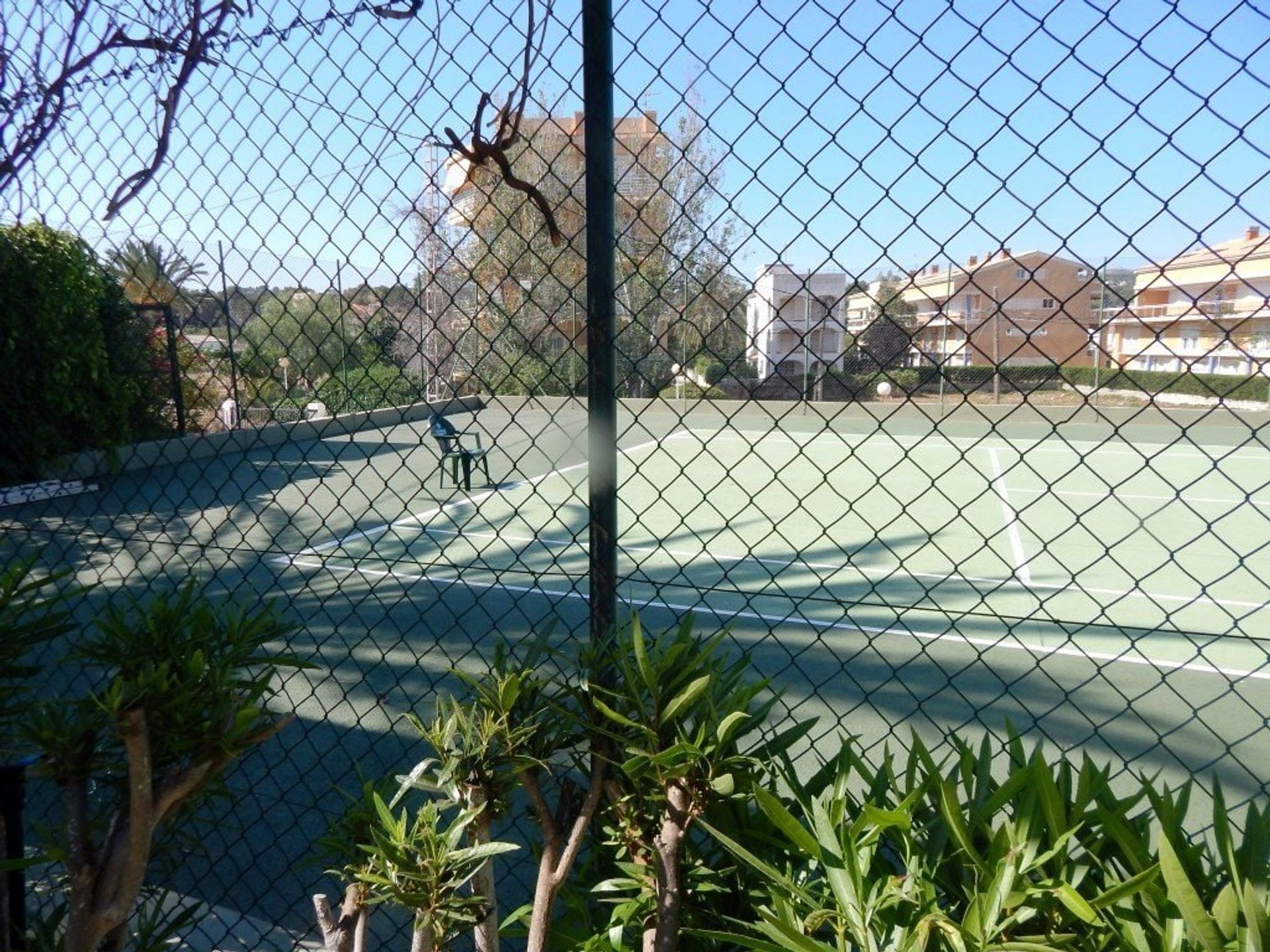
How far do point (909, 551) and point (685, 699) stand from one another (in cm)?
758

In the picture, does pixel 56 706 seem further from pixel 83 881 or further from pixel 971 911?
pixel 971 911

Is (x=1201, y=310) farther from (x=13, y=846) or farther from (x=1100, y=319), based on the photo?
(x=13, y=846)

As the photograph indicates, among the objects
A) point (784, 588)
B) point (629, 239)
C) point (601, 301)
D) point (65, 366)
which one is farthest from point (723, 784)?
point (65, 366)

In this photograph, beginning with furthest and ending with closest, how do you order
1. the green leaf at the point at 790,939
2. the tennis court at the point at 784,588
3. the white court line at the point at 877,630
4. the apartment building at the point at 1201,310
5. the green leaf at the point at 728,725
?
the white court line at the point at 877,630
the tennis court at the point at 784,588
the apartment building at the point at 1201,310
the green leaf at the point at 728,725
the green leaf at the point at 790,939

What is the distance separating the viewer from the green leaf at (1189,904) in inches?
37.5

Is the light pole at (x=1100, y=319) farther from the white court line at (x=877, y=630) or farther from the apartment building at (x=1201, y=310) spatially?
the white court line at (x=877, y=630)

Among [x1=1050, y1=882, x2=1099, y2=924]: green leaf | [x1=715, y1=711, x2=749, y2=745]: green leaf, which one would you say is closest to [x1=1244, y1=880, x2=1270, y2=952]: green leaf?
[x1=1050, y1=882, x2=1099, y2=924]: green leaf

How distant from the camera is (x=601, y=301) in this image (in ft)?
5.49

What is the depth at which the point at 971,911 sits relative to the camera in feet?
3.38

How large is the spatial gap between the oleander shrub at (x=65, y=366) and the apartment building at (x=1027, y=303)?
6.58m

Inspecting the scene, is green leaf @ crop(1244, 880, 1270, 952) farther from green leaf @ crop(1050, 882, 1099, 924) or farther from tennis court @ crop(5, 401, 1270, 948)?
tennis court @ crop(5, 401, 1270, 948)

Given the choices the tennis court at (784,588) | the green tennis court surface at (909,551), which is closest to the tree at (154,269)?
the tennis court at (784,588)

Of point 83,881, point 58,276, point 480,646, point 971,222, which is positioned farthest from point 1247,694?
point 58,276

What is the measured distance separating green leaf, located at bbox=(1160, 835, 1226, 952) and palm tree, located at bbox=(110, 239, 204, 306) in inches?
96.7
